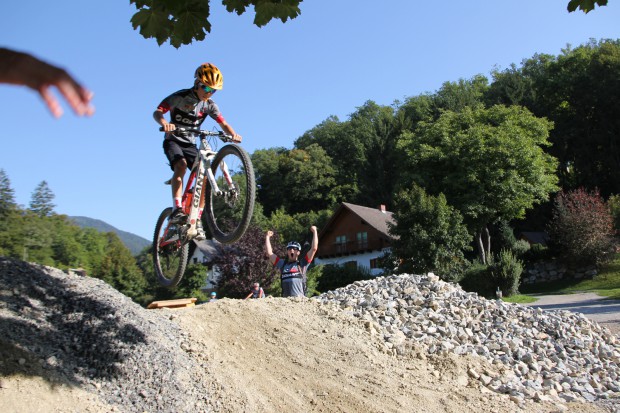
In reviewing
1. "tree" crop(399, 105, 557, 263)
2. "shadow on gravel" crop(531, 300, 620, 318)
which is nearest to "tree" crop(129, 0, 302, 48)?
"shadow on gravel" crop(531, 300, 620, 318)

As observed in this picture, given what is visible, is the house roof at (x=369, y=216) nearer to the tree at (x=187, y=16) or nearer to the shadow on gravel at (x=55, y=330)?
the shadow on gravel at (x=55, y=330)

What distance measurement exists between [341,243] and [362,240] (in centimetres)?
247

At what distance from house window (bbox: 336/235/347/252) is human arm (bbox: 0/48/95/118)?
155ft

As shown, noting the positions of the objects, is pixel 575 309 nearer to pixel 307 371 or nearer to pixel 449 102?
pixel 307 371

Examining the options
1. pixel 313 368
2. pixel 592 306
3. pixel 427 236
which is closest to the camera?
pixel 313 368

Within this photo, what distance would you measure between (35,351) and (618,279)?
113 ft

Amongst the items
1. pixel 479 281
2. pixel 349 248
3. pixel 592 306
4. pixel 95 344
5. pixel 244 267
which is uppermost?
pixel 349 248

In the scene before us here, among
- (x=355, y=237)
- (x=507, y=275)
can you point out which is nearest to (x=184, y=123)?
(x=507, y=275)

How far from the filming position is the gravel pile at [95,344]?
6.80 m

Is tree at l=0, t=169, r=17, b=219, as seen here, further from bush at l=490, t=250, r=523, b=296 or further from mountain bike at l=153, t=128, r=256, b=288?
bush at l=490, t=250, r=523, b=296

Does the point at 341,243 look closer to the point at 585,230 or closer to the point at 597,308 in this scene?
the point at 585,230

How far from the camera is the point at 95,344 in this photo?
743 cm

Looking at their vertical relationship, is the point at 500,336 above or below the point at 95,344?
below

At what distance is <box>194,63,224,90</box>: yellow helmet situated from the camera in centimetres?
684
